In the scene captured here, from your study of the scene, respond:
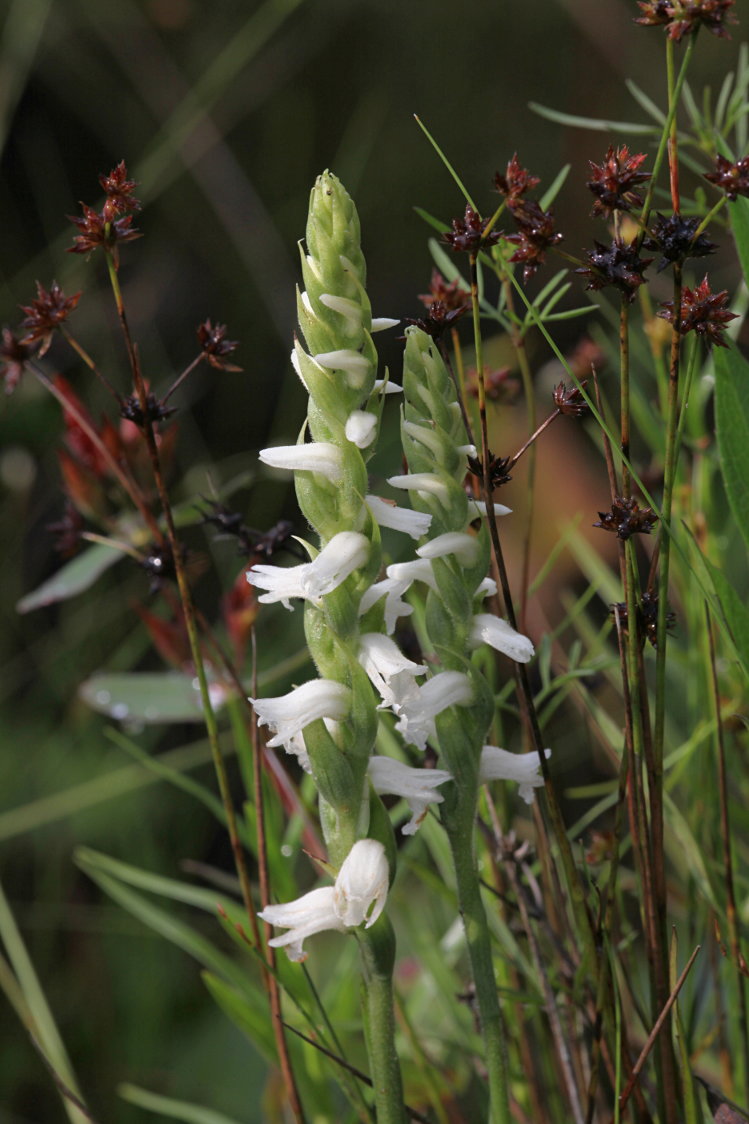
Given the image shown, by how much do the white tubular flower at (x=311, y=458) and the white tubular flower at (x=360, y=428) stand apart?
1cm

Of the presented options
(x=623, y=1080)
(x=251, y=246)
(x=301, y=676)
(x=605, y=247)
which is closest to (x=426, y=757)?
(x=623, y=1080)

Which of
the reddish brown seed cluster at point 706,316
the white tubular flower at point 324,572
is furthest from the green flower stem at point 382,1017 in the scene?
the reddish brown seed cluster at point 706,316

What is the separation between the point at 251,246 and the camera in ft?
5.46

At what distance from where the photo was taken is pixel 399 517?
1.19 ft

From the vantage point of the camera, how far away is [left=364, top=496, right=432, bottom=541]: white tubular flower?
0.36 m

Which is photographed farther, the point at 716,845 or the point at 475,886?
the point at 716,845

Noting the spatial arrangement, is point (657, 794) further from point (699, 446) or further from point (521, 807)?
point (521, 807)

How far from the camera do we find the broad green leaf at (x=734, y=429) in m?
0.47

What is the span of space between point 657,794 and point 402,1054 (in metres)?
0.43

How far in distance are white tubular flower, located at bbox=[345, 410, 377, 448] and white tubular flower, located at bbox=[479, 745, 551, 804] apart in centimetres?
12

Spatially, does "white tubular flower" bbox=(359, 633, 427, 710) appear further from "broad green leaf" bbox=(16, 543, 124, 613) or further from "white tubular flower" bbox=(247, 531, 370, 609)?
"broad green leaf" bbox=(16, 543, 124, 613)

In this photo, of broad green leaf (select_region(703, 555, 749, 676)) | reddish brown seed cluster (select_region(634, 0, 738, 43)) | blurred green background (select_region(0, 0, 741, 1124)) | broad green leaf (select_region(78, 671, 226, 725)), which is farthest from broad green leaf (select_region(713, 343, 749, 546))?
blurred green background (select_region(0, 0, 741, 1124))

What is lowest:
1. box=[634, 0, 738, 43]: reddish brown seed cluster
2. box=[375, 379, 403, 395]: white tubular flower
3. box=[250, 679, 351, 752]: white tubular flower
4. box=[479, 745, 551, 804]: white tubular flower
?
box=[479, 745, 551, 804]: white tubular flower

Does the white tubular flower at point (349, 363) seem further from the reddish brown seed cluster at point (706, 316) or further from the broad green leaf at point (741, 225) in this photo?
the broad green leaf at point (741, 225)
